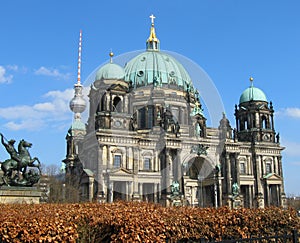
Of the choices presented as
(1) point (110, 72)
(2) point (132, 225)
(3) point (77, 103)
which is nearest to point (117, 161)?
(1) point (110, 72)

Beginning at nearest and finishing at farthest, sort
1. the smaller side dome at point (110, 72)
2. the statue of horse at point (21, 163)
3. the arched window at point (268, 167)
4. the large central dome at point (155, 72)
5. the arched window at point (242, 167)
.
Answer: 1. the statue of horse at point (21, 163)
2. the smaller side dome at point (110, 72)
3. the arched window at point (242, 167)
4. the arched window at point (268, 167)
5. the large central dome at point (155, 72)

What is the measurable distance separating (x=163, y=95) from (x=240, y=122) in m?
17.3

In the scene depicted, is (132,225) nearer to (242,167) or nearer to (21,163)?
(21,163)

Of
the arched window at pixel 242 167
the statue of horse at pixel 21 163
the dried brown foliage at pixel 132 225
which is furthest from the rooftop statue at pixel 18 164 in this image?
the arched window at pixel 242 167

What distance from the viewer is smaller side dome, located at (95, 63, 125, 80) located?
61.4 m

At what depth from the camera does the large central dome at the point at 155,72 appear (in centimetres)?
7131

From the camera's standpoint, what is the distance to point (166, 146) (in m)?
59.5

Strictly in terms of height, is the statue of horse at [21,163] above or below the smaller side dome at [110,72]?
below

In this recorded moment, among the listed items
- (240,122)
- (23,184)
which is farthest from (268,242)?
(240,122)

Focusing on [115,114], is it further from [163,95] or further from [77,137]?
[77,137]

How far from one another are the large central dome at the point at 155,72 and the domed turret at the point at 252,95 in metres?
10.6

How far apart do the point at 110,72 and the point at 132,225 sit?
51531 millimetres

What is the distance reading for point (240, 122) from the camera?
245 ft

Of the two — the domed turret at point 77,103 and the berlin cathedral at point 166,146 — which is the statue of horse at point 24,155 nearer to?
the berlin cathedral at point 166,146
